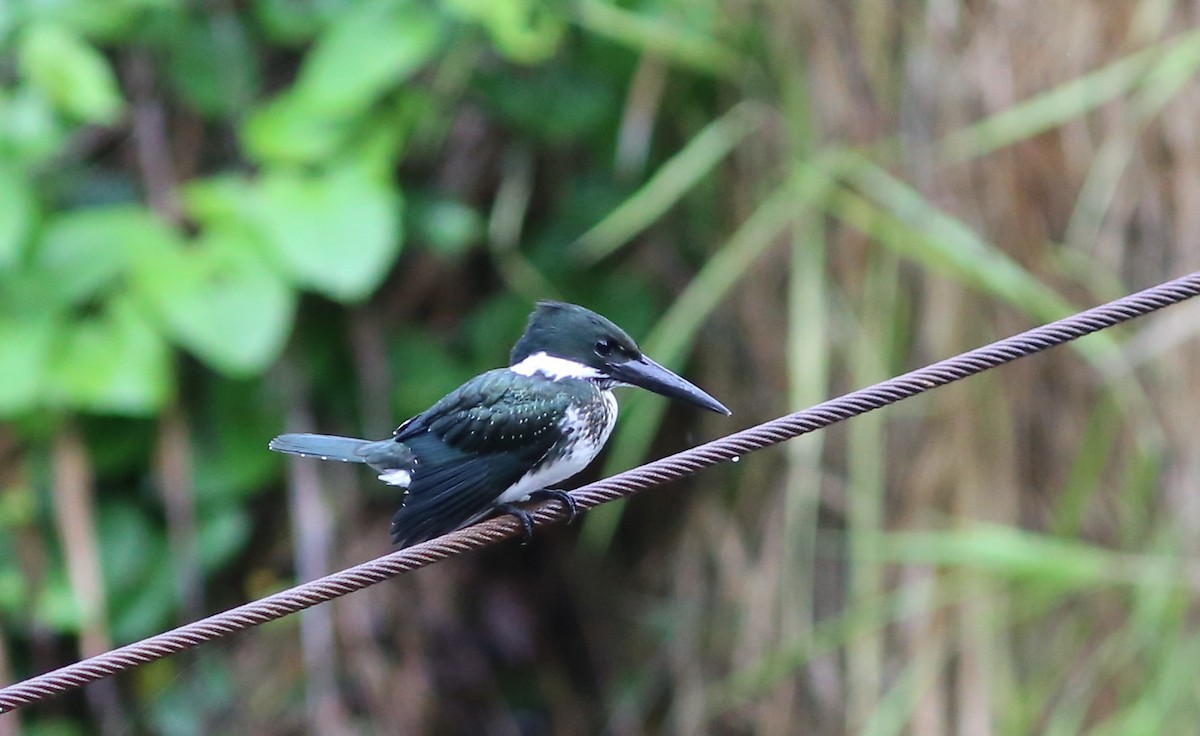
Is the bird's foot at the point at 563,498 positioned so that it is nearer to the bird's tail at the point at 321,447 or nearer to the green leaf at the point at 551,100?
the bird's tail at the point at 321,447

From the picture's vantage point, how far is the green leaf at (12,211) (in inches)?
125

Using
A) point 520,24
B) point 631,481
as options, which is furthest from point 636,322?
point 631,481

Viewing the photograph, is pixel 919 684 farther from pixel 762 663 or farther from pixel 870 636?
pixel 762 663

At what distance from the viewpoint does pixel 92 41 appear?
3816mm

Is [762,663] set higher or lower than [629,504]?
lower

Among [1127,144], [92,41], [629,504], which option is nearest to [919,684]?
[629,504]

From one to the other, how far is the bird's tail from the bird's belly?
30cm

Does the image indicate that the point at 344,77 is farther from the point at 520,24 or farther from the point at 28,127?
the point at 28,127

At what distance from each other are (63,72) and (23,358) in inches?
26.6

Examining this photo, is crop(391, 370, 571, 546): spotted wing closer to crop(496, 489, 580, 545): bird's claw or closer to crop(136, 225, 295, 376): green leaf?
crop(496, 489, 580, 545): bird's claw

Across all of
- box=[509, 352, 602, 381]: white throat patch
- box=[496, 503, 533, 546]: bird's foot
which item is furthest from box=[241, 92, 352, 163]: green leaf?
box=[496, 503, 533, 546]: bird's foot

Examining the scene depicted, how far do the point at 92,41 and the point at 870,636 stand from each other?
2.68m

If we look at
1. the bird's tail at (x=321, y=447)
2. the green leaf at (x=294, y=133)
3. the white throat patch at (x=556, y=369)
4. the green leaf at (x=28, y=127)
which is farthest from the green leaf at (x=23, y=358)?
the white throat patch at (x=556, y=369)

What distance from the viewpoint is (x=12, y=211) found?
321 centimetres
